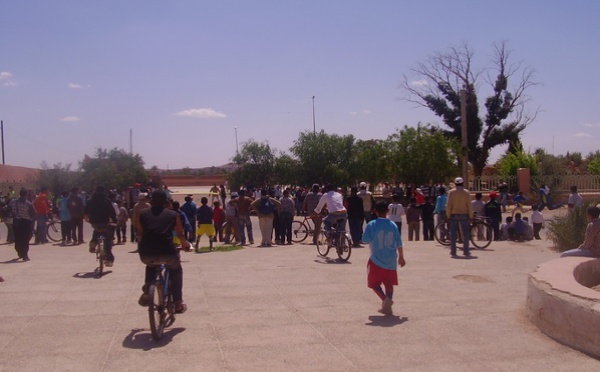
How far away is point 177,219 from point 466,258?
874cm

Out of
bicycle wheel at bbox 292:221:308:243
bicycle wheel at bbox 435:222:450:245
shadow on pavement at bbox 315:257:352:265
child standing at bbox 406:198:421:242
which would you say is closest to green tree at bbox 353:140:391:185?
child standing at bbox 406:198:421:242

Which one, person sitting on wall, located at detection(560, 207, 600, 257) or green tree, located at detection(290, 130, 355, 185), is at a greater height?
green tree, located at detection(290, 130, 355, 185)

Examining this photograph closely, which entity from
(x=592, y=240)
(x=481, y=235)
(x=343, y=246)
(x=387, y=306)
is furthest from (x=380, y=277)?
(x=481, y=235)

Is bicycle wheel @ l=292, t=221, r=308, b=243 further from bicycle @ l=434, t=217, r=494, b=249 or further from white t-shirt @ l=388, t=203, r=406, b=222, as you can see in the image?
bicycle @ l=434, t=217, r=494, b=249

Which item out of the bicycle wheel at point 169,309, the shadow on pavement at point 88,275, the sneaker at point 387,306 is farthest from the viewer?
the shadow on pavement at point 88,275

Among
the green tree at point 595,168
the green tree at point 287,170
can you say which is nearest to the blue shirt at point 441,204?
the green tree at point 287,170

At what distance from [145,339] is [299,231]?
12.9 metres

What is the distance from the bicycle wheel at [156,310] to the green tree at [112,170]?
3798cm

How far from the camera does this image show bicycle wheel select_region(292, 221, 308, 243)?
20.4m

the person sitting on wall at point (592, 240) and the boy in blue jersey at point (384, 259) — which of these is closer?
the boy in blue jersey at point (384, 259)

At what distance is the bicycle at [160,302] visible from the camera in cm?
754

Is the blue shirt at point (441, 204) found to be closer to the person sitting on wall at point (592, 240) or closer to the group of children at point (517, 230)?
the group of children at point (517, 230)

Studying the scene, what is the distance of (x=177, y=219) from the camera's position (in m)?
8.20

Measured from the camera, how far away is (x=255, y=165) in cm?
4844
